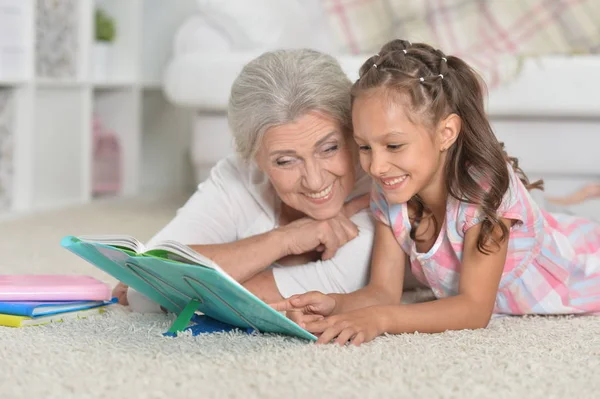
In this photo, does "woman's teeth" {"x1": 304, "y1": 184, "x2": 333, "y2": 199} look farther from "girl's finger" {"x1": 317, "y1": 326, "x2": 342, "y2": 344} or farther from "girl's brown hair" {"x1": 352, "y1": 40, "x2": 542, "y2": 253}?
"girl's finger" {"x1": 317, "y1": 326, "x2": 342, "y2": 344}

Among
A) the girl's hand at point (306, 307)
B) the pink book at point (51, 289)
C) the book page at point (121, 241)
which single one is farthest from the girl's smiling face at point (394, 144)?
the pink book at point (51, 289)

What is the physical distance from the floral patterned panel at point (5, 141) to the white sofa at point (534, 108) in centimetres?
60

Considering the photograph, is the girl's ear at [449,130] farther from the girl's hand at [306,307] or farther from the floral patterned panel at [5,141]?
the floral patterned panel at [5,141]

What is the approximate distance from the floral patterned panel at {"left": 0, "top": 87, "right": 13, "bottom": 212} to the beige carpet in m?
1.64

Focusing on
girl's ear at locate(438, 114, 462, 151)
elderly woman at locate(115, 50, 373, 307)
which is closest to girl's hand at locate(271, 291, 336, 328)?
elderly woman at locate(115, 50, 373, 307)

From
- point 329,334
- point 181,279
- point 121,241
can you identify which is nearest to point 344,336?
point 329,334

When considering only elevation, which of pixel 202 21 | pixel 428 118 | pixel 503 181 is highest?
pixel 202 21

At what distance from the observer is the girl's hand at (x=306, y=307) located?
1442mm

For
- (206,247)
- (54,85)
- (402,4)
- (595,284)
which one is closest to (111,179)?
(54,85)

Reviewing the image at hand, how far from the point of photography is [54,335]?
1452 mm

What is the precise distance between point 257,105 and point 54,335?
0.56 m

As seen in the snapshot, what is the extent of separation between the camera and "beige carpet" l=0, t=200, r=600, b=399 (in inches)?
45.0

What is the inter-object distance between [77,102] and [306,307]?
94.2 inches

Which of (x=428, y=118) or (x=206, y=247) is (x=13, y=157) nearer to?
(x=206, y=247)
